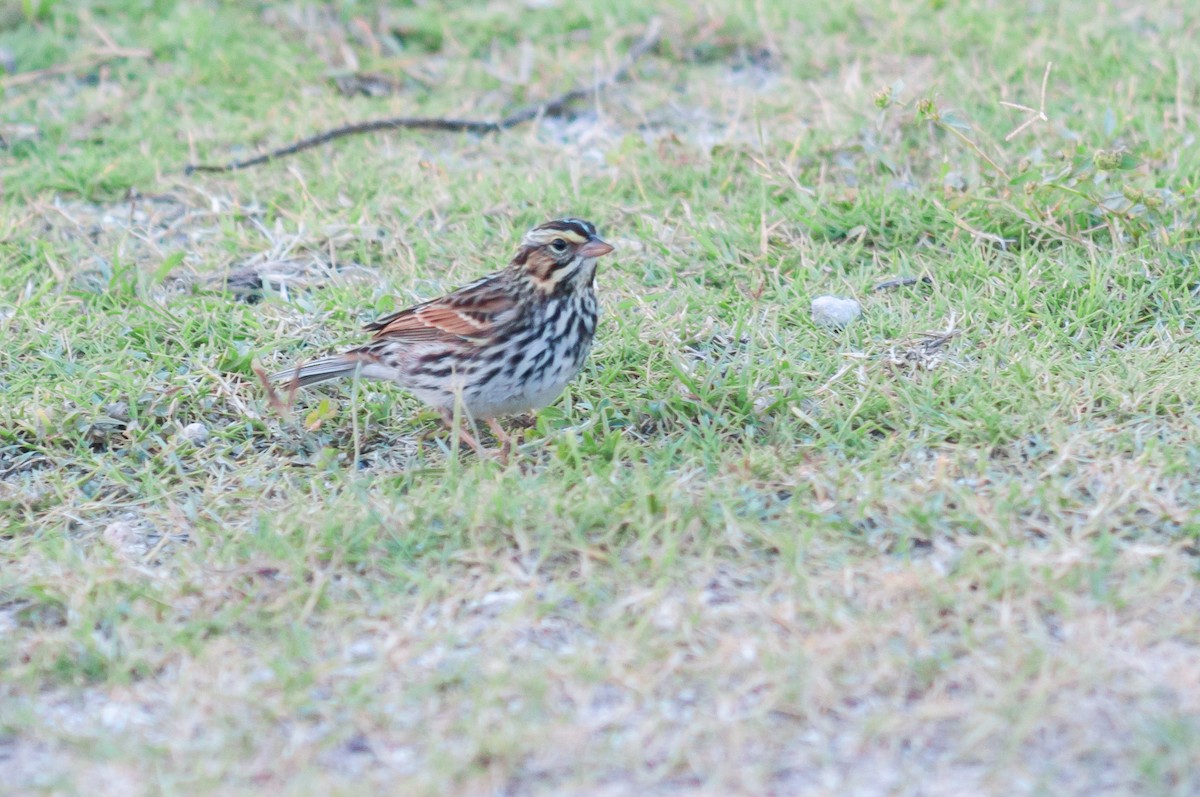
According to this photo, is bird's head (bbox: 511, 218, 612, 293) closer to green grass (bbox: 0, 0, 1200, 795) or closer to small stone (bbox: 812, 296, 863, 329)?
green grass (bbox: 0, 0, 1200, 795)

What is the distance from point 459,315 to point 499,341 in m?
0.19

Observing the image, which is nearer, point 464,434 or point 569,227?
point 464,434

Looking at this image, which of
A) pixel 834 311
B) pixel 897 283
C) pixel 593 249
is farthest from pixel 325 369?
pixel 897 283

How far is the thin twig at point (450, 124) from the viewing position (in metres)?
6.91

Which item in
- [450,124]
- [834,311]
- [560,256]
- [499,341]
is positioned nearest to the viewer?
[499,341]

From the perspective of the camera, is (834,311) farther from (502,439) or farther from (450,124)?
(450,124)

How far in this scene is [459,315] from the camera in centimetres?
489

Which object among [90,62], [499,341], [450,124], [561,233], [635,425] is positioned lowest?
[635,425]

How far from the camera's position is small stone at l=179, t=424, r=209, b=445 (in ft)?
15.9

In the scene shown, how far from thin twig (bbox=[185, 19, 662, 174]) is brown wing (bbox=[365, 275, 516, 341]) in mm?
2241

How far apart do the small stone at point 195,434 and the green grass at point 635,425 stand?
6cm

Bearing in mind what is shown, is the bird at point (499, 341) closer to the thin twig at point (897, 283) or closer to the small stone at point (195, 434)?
the small stone at point (195, 434)

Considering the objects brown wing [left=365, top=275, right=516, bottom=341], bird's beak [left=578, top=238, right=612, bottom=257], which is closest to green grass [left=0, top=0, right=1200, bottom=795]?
brown wing [left=365, top=275, right=516, bottom=341]

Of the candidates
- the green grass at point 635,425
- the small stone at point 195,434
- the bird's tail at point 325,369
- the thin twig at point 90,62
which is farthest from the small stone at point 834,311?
the thin twig at point 90,62
